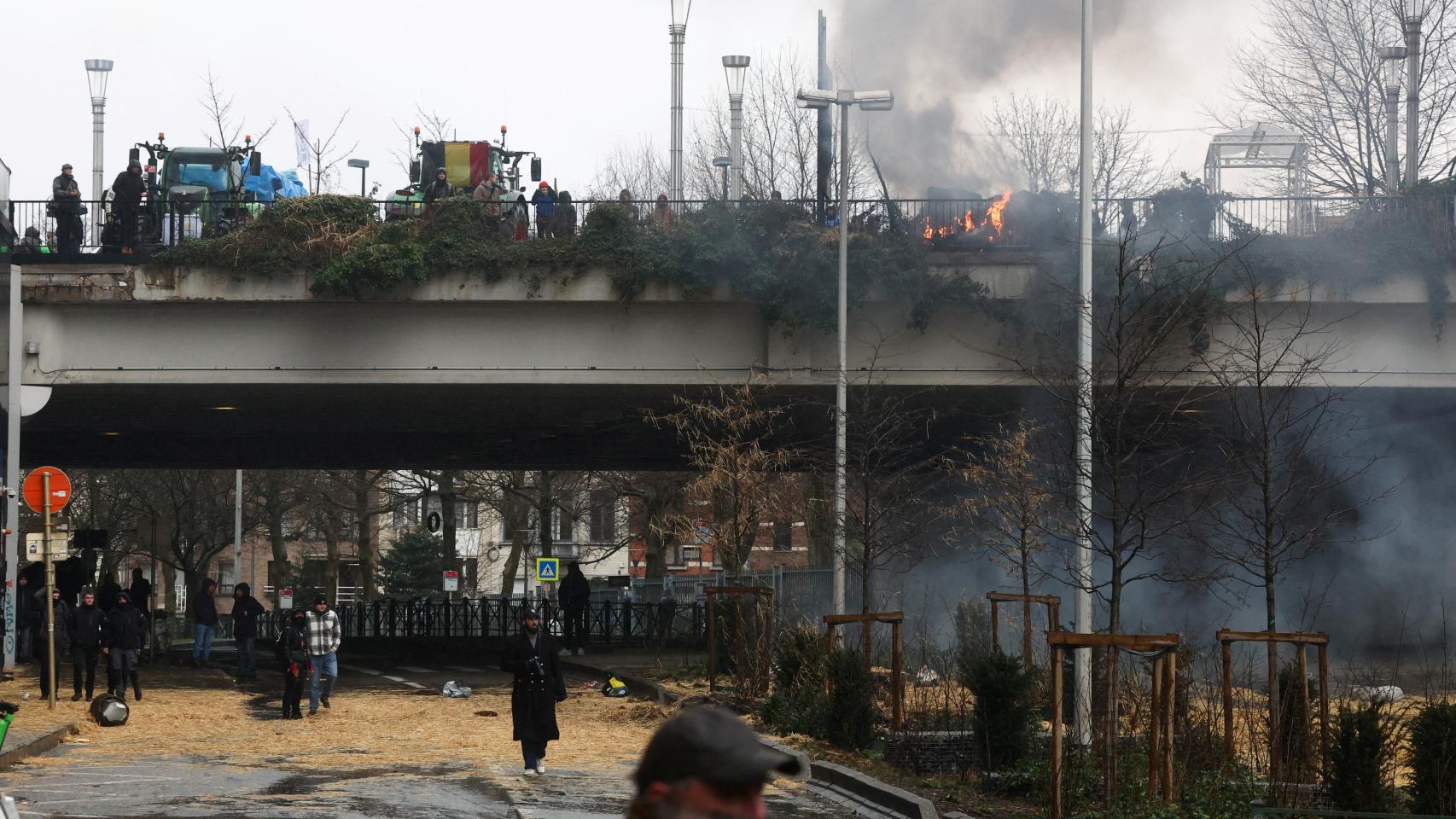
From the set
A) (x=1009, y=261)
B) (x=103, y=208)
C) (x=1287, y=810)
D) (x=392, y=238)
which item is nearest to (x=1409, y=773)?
(x=1287, y=810)

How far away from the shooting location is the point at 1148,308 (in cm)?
2020

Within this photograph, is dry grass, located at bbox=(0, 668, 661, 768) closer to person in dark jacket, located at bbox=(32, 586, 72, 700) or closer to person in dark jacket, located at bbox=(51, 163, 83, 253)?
person in dark jacket, located at bbox=(32, 586, 72, 700)

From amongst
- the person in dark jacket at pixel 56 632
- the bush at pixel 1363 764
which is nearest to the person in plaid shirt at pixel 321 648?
the person in dark jacket at pixel 56 632

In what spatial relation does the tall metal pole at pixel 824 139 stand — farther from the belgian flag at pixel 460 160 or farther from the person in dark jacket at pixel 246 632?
the person in dark jacket at pixel 246 632

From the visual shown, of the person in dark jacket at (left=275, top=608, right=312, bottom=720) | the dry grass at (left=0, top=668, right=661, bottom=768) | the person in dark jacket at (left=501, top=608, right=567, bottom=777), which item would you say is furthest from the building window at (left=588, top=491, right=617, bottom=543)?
the person in dark jacket at (left=501, top=608, right=567, bottom=777)

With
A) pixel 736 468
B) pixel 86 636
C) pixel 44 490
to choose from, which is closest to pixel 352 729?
pixel 86 636

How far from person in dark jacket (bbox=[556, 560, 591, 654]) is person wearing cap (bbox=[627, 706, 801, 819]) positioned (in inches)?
1202

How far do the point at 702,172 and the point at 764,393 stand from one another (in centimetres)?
2419

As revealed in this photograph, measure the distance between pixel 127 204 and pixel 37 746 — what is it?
12.0m

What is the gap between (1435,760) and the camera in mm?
10562

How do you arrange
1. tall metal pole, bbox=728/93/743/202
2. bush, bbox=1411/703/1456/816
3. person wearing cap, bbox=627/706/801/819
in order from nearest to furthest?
person wearing cap, bbox=627/706/801/819
bush, bbox=1411/703/1456/816
tall metal pole, bbox=728/93/743/202

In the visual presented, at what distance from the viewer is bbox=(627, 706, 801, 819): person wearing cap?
2.56 metres

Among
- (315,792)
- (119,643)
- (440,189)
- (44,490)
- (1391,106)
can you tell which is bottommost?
(315,792)

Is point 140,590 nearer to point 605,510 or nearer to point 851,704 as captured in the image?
point 851,704
